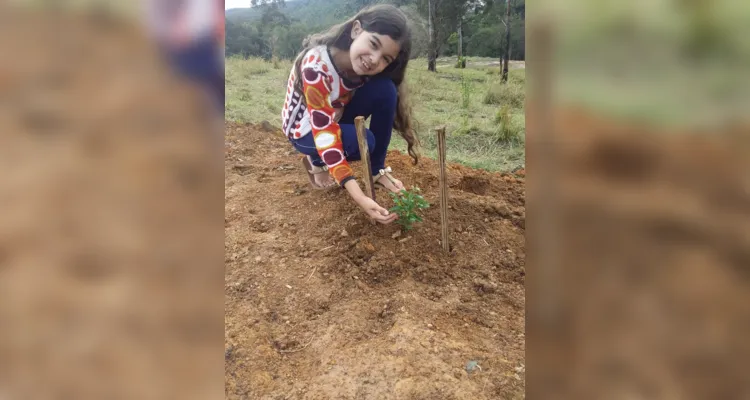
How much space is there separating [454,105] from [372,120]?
2242mm

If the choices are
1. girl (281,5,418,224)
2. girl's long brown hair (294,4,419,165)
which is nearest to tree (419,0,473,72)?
girl's long brown hair (294,4,419,165)

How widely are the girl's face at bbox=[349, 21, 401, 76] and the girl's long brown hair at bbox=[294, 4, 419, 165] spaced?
0.02 m

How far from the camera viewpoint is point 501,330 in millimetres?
1405

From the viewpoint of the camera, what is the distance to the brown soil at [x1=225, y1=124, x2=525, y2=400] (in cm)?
117

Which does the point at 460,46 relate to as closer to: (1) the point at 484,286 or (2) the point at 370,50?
(2) the point at 370,50

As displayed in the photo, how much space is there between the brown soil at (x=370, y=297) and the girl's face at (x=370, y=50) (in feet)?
2.24

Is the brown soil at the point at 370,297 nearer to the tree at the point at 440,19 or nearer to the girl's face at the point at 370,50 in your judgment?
the girl's face at the point at 370,50

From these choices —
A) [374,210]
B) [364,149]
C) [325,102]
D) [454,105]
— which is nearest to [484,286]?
[374,210]

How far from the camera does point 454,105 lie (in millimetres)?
4359

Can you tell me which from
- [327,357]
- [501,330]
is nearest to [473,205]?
[501,330]

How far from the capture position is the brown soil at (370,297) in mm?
1171

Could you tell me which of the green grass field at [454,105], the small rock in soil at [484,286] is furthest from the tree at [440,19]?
the small rock in soil at [484,286]
